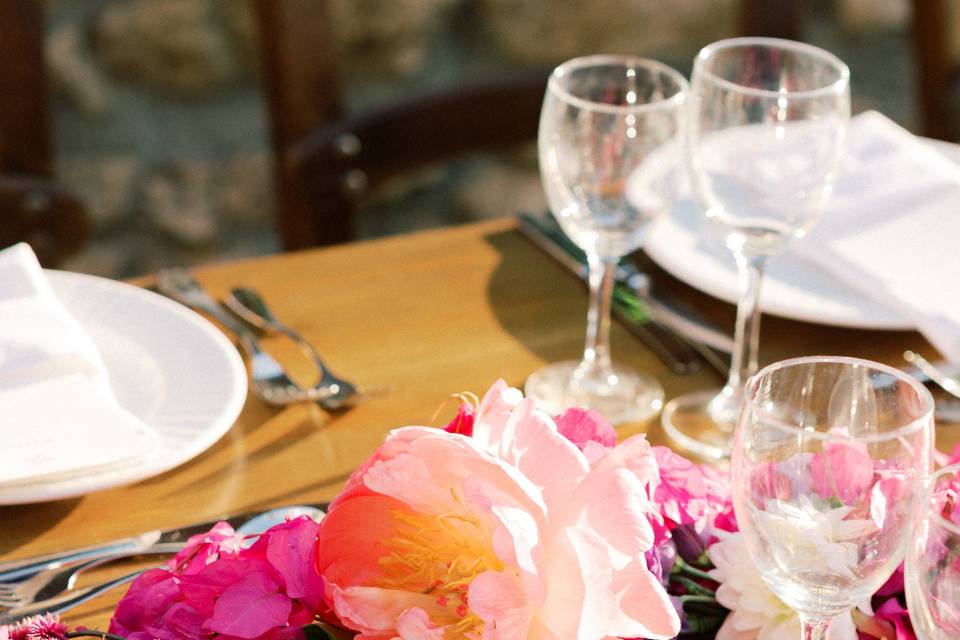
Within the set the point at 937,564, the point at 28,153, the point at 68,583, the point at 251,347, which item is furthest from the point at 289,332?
the point at 28,153

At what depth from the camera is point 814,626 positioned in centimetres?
50

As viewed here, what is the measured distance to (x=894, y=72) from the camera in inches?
86.3

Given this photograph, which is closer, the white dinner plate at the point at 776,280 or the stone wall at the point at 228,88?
the white dinner plate at the point at 776,280

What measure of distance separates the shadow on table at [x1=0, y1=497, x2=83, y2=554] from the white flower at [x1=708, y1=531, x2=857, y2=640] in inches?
14.8

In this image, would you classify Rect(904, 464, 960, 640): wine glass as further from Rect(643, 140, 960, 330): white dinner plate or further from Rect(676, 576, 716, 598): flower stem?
Rect(643, 140, 960, 330): white dinner plate

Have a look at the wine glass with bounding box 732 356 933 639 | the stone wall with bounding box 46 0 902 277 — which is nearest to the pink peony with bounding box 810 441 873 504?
the wine glass with bounding box 732 356 933 639

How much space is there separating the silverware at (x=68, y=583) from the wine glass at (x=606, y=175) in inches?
8.4

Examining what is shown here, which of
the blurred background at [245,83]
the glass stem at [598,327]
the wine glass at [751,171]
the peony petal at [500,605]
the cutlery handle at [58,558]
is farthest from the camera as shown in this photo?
the blurred background at [245,83]

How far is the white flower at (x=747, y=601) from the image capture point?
519 mm

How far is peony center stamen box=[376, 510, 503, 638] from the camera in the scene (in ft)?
1.47

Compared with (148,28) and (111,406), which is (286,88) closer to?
(148,28)

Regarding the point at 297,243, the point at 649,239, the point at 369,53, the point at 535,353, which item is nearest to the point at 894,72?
the point at 369,53

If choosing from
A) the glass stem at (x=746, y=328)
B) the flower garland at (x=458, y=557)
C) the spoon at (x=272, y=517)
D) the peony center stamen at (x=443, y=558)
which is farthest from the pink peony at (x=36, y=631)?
the glass stem at (x=746, y=328)

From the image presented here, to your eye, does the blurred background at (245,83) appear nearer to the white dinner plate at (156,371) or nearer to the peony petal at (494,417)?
the white dinner plate at (156,371)
